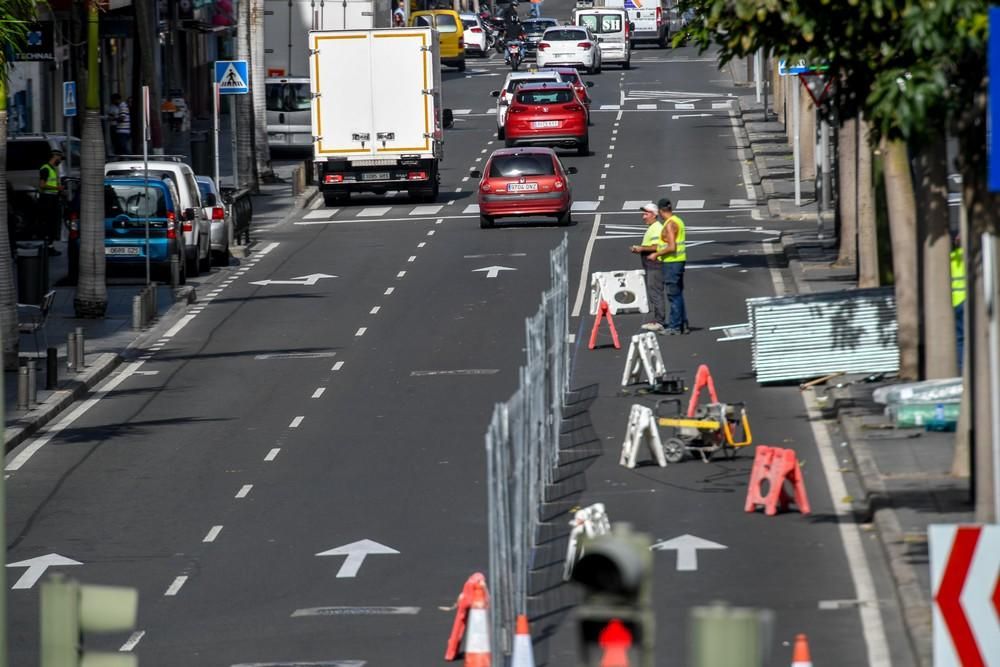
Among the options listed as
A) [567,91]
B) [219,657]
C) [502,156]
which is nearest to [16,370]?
[219,657]

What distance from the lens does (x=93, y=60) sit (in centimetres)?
2892

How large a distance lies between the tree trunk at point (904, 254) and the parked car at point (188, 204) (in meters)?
14.8

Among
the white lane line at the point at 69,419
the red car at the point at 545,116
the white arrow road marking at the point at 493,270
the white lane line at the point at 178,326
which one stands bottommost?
the white lane line at the point at 178,326

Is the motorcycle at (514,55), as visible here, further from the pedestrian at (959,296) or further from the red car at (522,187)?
the pedestrian at (959,296)

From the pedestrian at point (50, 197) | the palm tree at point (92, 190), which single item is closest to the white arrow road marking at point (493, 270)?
the palm tree at point (92, 190)

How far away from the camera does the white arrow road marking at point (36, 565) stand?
593 inches

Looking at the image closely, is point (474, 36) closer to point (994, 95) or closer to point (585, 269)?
point (585, 269)

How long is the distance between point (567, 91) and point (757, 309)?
30576 mm

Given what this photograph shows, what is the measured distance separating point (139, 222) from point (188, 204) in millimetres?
1300

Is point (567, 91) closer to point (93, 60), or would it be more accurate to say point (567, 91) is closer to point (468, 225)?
point (468, 225)

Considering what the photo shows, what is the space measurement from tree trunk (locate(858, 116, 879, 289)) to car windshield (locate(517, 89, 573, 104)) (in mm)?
23917

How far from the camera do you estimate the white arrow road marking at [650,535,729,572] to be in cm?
1481

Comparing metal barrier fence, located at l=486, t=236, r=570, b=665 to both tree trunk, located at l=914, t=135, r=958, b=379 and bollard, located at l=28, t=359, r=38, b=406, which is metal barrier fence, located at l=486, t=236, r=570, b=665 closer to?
tree trunk, located at l=914, t=135, r=958, b=379

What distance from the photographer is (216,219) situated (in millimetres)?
36031
